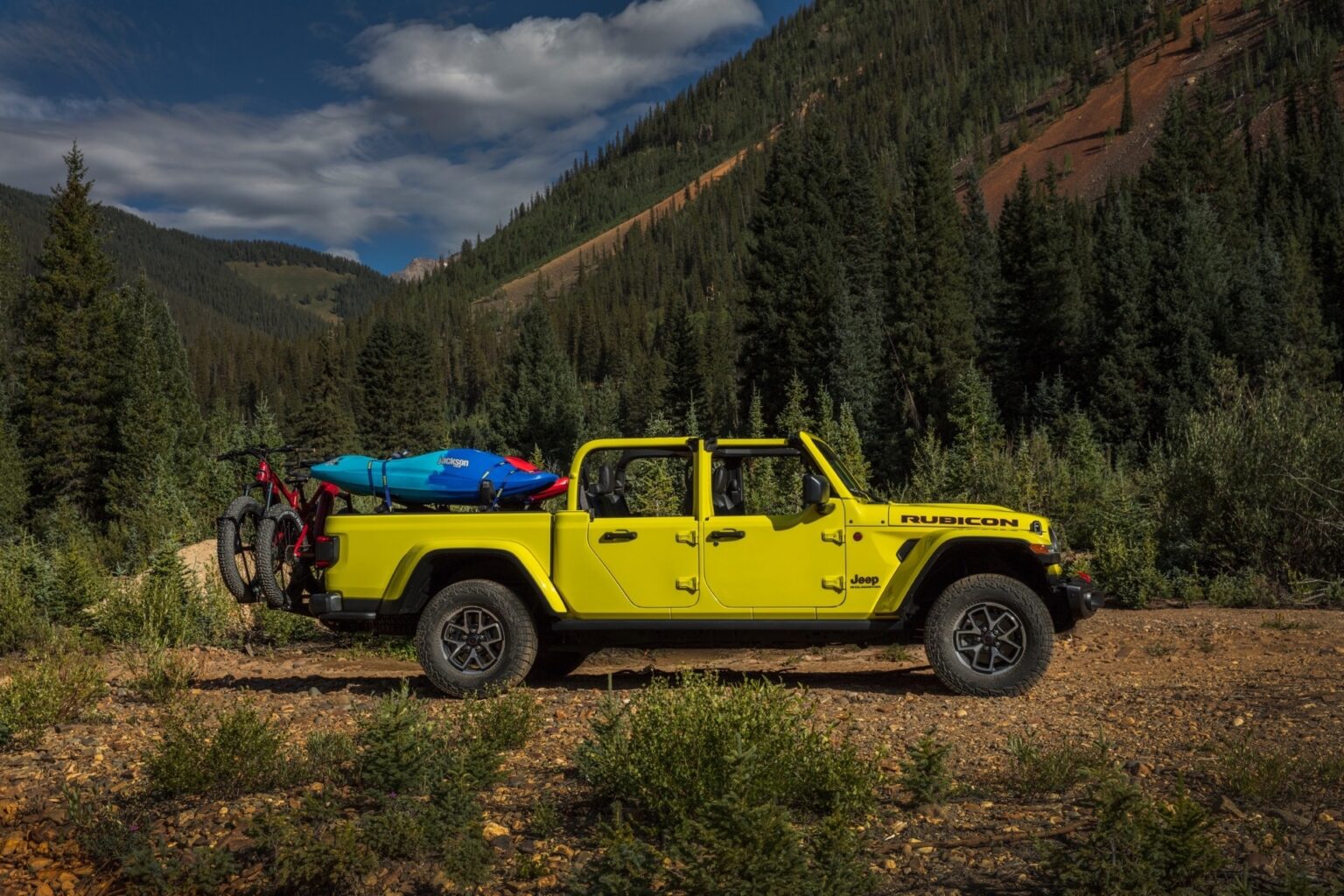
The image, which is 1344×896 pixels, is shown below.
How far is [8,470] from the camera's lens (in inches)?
1406

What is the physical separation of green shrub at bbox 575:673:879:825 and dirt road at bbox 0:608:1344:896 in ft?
0.76

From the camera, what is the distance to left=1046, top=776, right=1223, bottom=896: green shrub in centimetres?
323

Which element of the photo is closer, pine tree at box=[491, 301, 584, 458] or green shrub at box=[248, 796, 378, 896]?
green shrub at box=[248, 796, 378, 896]

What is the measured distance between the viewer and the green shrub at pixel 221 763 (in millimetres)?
4852

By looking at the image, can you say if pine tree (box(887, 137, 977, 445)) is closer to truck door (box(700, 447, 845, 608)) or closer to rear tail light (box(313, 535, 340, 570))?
truck door (box(700, 447, 845, 608))

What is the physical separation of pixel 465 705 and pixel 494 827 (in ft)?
5.31

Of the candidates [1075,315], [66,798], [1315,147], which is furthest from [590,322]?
[66,798]

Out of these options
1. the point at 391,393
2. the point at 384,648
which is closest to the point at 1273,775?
the point at 384,648

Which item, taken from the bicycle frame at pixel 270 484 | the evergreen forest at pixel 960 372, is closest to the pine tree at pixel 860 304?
the evergreen forest at pixel 960 372

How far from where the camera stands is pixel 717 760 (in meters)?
4.39

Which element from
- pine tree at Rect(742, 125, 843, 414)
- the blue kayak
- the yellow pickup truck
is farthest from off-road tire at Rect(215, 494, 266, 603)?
pine tree at Rect(742, 125, 843, 414)

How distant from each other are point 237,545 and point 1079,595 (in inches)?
255

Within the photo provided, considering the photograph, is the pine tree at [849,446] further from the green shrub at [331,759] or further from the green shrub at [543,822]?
the green shrub at [543,822]

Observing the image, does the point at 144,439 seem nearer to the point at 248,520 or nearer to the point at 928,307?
the point at 928,307
